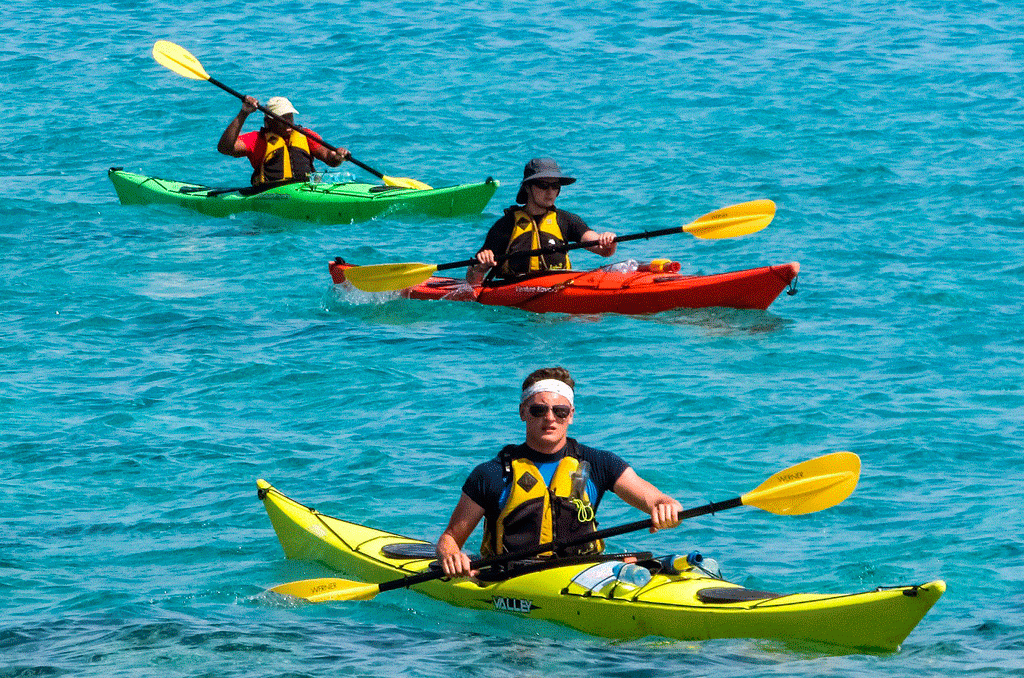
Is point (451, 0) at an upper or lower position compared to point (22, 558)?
upper

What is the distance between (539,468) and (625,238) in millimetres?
4986

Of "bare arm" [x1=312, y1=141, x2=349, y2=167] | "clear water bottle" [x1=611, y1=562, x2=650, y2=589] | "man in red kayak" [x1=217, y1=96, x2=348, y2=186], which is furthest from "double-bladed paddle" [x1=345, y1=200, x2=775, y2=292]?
"clear water bottle" [x1=611, y1=562, x2=650, y2=589]

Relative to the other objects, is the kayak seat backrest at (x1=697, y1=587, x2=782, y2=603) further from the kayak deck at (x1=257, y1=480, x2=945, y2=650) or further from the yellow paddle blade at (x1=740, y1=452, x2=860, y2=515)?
the yellow paddle blade at (x1=740, y1=452, x2=860, y2=515)

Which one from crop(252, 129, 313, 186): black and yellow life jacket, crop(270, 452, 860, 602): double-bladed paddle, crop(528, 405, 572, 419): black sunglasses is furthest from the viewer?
crop(252, 129, 313, 186): black and yellow life jacket

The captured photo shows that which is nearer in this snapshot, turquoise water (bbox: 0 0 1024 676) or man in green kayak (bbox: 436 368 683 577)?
man in green kayak (bbox: 436 368 683 577)

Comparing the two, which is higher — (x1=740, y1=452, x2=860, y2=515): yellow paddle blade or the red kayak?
(x1=740, y1=452, x2=860, y2=515): yellow paddle blade

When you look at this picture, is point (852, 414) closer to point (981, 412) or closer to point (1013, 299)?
point (981, 412)

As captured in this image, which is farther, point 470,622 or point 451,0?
point 451,0

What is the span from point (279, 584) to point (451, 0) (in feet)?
67.2

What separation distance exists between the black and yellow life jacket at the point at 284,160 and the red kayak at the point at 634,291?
4.16 meters

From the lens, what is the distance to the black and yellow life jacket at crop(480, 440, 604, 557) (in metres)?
6.35

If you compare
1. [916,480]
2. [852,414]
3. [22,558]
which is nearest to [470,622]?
[22,558]

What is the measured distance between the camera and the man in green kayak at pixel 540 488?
6.26 meters

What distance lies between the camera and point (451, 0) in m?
26.5
